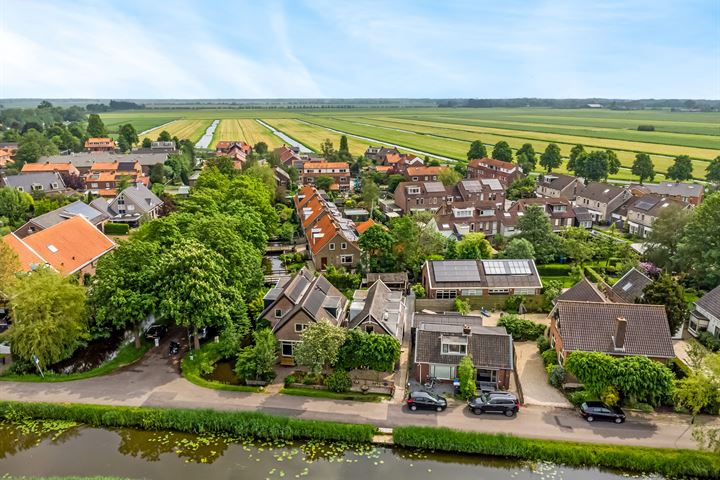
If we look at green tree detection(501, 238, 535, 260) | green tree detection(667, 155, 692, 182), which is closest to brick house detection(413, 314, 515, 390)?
green tree detection(501, 238, 535, 260)

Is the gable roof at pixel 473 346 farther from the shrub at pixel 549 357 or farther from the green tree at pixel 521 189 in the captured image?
the green tree at pixel 521 189

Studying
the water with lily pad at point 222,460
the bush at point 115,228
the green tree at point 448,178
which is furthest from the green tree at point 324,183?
the water with lily pad at point 222,460

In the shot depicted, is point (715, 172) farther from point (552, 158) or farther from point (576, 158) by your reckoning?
point (552, 158)

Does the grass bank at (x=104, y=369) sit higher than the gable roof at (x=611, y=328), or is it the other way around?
the gable roof at (x=611, y=328)

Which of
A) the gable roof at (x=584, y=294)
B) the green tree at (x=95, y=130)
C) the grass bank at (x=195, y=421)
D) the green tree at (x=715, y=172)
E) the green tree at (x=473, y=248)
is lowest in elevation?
the grass bank at (x=195, y=421)

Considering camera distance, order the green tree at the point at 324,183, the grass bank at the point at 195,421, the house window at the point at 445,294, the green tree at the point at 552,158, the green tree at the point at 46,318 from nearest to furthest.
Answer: the grass bank at the point at 195,421, the green tree at the point at 46,318, the house window at the point at 445,294, the green tree at the point at 324,183, the green tree at the point at 552,158

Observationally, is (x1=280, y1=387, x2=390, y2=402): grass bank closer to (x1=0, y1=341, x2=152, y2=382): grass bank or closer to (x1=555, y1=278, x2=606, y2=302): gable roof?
(x1=0, y1=341, x2=152, y2=382): grass bank
